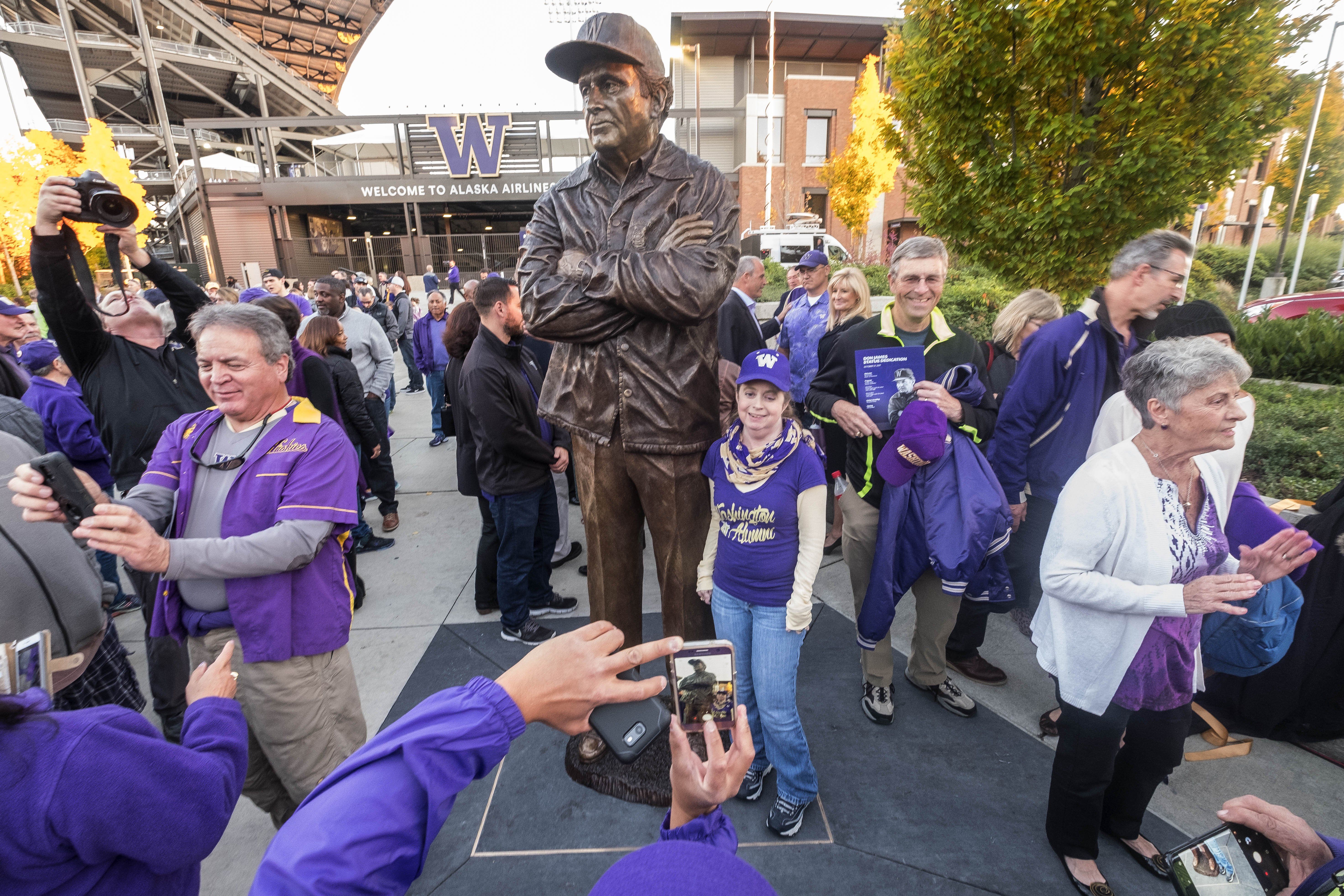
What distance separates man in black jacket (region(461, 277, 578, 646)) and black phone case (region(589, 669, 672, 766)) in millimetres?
2560

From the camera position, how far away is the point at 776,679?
228 cm

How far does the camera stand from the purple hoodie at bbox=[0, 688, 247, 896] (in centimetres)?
97

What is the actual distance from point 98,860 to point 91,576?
1.30 metres

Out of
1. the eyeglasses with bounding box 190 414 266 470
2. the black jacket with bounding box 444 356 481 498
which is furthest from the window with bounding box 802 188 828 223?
the eyeglasses with bounding box 190 414 266 470

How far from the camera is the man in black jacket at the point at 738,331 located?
2486 millimetres

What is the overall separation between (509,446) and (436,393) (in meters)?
4.85

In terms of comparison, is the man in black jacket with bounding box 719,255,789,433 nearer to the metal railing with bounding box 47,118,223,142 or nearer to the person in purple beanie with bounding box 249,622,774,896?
the person in purple beanie with bounding box 249,622,774,896

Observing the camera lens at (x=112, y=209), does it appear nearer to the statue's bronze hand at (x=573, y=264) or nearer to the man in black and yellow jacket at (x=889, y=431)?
the statue's bronze hand at (x=573, y=264)

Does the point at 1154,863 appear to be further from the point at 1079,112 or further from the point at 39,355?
the point at 39,355

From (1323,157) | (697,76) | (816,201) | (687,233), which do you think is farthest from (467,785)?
(816,201)

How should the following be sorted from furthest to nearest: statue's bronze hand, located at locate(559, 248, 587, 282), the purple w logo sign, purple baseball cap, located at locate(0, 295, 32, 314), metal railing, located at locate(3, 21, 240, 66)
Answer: metal railing, located at locate(3, 21, 240, 66)
the purple w logo sign
purple baseball cap, located at locate(0, 295, 32, 314)
statue's bronze hand, located at locate(559, 248, 587, 282)

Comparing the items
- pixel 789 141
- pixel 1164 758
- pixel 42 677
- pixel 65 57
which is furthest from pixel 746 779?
pixel 65 57

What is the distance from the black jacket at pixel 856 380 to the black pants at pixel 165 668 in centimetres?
282

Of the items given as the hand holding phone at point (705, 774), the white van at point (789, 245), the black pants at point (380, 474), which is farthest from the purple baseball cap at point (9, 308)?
the white van at point (789, 245)
